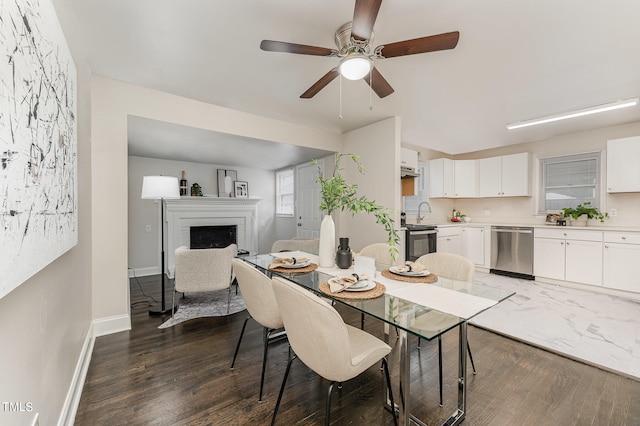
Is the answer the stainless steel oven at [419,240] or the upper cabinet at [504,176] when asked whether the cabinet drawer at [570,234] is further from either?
the stainless steel oven at [419,240]

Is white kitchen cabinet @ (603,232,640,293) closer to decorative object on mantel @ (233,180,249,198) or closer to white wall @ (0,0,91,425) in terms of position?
white wall @ (0,0,91,425)

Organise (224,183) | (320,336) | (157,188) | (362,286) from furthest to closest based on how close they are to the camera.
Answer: (224,183), (157,188), (362,286), (320,336)

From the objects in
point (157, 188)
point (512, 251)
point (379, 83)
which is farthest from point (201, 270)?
point (512, 251)

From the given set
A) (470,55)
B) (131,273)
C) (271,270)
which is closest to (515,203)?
(470,55)

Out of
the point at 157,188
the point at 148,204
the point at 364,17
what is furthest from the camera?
the point at 148,204

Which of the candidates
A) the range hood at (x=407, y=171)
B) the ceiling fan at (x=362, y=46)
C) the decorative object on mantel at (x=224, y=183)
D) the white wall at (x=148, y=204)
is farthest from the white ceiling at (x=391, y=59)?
the decorative object on mantel at (x=224, y=183)

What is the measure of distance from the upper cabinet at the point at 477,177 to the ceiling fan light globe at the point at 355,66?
4.26 metres

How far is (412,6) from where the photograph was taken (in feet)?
5.55

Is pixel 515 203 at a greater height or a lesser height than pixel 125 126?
lesser

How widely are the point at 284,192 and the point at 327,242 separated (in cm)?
450

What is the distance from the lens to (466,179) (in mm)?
5648

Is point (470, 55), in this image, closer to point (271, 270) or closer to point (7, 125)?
point (271, 270)

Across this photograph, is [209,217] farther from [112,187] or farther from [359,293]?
[359,293]

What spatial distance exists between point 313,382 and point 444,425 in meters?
0.86
